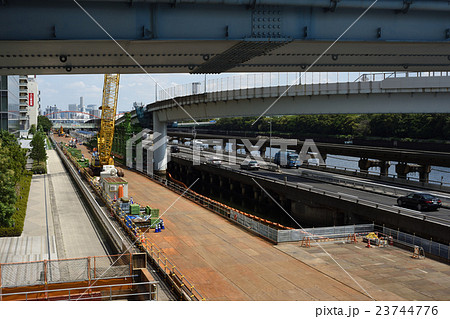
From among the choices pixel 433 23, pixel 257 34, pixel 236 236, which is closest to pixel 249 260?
pixel 236 236

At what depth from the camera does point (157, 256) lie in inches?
817

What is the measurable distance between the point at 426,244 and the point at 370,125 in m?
83.3

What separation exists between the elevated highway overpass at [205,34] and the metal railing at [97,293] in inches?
312

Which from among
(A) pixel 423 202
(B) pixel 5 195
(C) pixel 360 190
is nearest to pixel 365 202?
(A) pixel 423 202

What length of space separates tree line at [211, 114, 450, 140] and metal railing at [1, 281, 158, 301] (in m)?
81.1

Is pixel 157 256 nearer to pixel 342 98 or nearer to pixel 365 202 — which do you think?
pixel 365 202

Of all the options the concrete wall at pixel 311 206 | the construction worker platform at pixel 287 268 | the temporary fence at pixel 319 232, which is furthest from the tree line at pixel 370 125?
the construction worker platform at pixel 287 268

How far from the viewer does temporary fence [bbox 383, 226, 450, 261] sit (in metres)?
22.0

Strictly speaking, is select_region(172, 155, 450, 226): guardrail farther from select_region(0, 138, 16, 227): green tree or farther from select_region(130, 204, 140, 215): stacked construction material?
select_region(0, 138, 16, 227): green tree

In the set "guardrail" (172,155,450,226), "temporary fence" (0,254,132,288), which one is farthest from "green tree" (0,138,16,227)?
"guardrail" (172,155,450,226)

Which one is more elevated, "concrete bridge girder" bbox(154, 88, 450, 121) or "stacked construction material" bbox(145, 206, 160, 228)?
"concrete bridge girder" bbox(154, 88, 450, 121)

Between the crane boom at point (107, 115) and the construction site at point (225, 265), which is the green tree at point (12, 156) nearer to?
the construction site at point (225, 265)

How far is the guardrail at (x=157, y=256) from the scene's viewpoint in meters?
16.2

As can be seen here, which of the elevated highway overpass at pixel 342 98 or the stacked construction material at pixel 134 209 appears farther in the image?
the elevated highway overpass at pixel 342 98
